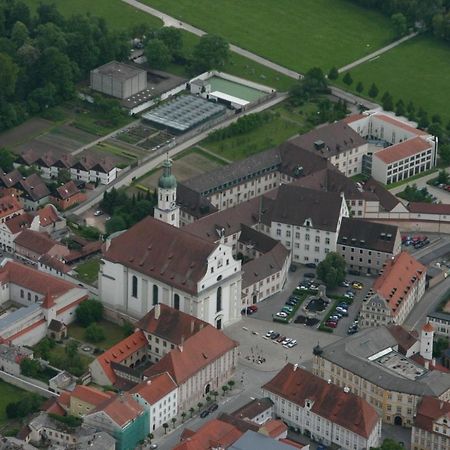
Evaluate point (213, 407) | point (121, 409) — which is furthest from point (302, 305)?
point (121, 409)

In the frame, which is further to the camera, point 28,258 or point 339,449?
point 28,258

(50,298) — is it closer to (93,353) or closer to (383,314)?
(93,353)

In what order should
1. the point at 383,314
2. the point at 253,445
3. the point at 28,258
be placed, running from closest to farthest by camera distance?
the point at 253,445
the point at 383,314
the point at 28,258

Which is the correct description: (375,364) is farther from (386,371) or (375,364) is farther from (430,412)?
(430,412)

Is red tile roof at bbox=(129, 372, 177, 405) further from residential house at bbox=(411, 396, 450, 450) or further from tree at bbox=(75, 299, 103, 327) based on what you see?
residential house at bbox=(411, 396, 450, 450)

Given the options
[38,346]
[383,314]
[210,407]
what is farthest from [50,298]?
[383,314]

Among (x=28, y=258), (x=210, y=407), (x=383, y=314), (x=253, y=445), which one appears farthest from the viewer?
(x=28, y=258)
